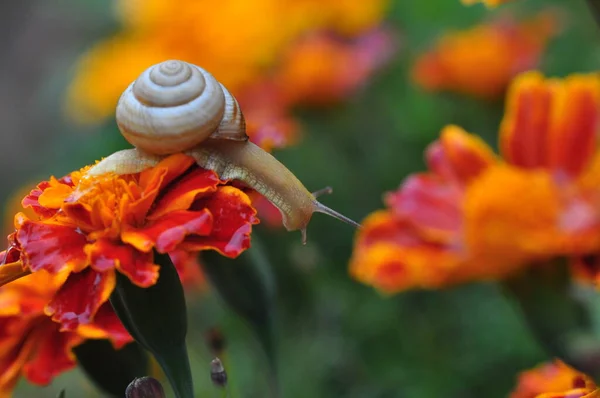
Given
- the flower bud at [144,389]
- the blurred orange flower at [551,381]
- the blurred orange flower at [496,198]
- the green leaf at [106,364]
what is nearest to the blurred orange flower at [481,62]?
the blurred orange flower at [496,198]

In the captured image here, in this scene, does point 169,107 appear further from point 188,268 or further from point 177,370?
point 188,268

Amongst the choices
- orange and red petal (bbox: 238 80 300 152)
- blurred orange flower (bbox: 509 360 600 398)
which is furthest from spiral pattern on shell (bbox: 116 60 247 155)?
orange and red petal (bbox: 238 80 300 152)

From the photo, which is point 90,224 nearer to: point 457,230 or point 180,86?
point 180,86

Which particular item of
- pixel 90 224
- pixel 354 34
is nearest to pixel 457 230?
pixel 90 224

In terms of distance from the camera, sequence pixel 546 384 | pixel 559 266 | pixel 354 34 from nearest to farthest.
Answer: pixel 546 384, pixel 559 266, pixel 354 34

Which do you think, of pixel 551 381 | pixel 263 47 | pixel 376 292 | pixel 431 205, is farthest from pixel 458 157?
pixel 263 47

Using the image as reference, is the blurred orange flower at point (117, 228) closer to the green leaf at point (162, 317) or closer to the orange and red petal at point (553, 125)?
the green leaf at point (162, 317)

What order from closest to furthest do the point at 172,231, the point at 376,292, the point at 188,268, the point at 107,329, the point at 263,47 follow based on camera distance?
the point at 172,231
the point at 107,329
the point at 188,268
the point at 376,292
the point at 263,47

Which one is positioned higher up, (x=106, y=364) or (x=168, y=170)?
(x=168, y=170)
